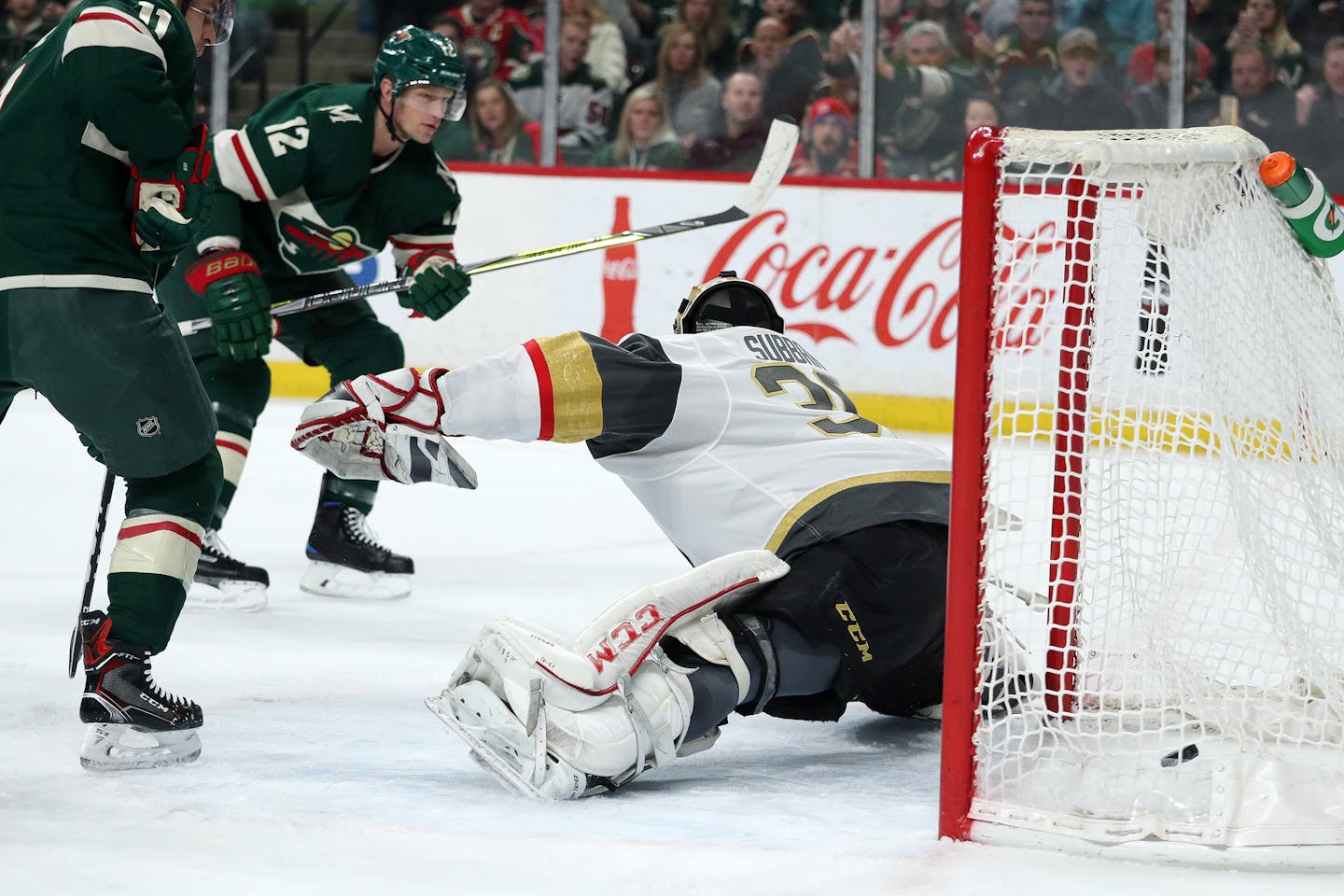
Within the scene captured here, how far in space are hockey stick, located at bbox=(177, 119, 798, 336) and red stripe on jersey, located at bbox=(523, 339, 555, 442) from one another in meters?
1.21

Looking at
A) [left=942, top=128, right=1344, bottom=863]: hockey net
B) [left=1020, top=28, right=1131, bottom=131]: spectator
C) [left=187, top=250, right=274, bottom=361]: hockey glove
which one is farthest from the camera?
[left=1020, top=28, right=1131, bottom=131]: spectator

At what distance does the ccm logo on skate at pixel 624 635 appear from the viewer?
2.16 m

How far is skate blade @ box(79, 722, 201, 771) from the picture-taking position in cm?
230

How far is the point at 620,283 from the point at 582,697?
4415mm

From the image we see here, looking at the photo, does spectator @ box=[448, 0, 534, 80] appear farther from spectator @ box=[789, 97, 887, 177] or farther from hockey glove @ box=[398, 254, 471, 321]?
hockey glove @ box=[398, 254, 471, 321]

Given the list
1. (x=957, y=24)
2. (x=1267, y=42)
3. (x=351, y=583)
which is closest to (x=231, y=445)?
(x=351, y=583)

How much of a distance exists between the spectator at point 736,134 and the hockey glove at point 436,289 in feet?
10.2

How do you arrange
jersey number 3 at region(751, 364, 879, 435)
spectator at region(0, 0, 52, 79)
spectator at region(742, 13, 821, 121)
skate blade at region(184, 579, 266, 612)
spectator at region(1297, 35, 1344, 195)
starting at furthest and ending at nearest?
spectator at region(0, 0, 52, 79), spectator at region(742, 13, 821, 121), spectator at region(1297, 35, 1344, 195), skate blade at region(184, 579, 266, 612), jersey number 3 at region(751, 364, 879, 435)

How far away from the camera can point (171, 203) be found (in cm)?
233

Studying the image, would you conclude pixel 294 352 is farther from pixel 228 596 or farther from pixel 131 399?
pixel 131 399

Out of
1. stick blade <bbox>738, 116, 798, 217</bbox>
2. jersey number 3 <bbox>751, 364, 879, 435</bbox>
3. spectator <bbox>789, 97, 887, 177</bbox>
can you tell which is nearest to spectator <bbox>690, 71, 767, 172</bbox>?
spectator <bbox>789, 97, 887, 177</bbox>

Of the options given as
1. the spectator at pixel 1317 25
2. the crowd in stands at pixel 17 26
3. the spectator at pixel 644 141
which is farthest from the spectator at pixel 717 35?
the crowd in stands at pixel 17 26

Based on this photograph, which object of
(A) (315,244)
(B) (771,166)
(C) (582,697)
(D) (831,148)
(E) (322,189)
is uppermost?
(D) (831,148)

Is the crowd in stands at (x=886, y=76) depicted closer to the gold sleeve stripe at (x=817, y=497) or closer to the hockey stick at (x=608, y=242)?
the hockey stick at (x=608, y=242)
